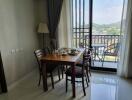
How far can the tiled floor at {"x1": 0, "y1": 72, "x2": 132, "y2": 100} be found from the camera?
2800 mm

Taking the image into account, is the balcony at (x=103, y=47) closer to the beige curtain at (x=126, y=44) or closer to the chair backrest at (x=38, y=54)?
the beige curtain at (x=126, y=44)

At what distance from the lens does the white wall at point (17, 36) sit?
3.00m

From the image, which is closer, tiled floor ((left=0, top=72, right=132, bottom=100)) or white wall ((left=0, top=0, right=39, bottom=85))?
tiled floor ((left=0, top=72, right=132, bottom=100))

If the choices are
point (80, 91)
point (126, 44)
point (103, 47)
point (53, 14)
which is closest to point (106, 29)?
point (103, 47)

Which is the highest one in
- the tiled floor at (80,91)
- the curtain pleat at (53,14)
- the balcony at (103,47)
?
the curtain pleat at (53,14)

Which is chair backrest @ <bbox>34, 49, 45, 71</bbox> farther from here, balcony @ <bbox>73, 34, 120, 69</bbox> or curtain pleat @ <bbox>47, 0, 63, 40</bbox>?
balcony @ <bbox>73, 34, 120, 69</bbox>

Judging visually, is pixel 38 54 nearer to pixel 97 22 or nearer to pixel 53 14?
pixel 53 14

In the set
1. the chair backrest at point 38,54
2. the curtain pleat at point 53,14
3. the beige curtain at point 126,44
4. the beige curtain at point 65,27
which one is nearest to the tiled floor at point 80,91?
the beige curtain at point 126,44

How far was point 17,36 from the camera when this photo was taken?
132 inches

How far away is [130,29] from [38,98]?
2.58m

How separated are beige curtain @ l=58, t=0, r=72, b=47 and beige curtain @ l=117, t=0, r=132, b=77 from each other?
140 cm

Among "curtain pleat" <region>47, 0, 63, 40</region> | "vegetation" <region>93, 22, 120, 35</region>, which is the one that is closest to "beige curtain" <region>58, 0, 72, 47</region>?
"curtain pleat" <region>47, 0, 63, 40</region>

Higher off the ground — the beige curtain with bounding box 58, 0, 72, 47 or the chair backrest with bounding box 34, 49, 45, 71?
the beige curtain with bounding box 58, 0, 72, 47

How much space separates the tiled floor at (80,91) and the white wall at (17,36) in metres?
0.34
